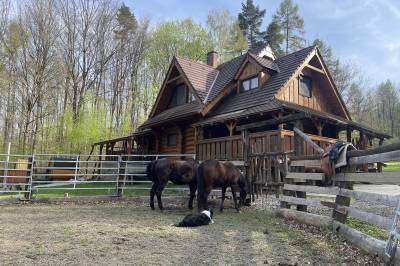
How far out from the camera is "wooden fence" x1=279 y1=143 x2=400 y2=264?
4.89m

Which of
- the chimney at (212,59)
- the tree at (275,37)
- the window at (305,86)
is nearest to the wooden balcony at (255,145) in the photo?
the window at (305,86)

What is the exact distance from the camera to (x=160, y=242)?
19.6 feet

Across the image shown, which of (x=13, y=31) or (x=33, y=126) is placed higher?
(x=13, y=31)

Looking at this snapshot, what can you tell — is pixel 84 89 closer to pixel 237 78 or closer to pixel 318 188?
pixel 237 78

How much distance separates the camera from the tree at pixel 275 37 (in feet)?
129

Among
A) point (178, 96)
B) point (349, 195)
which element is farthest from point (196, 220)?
point (178, 96)

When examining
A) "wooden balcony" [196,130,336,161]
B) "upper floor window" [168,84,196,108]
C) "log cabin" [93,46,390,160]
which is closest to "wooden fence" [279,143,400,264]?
"wooden balcony" [196,130,336,161]

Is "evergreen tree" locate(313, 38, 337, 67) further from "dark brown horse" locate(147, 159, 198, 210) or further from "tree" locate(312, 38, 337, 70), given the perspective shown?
"dark brown horse" locate(147, 159, 198, 210)

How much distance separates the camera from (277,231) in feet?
23.4

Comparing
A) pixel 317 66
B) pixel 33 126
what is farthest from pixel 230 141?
pixel 33 126

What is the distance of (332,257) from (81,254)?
146 inches

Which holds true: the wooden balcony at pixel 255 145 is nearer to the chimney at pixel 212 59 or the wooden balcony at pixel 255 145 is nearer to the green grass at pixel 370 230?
the green grass at pixel 370 230

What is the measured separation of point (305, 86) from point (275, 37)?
2276cm

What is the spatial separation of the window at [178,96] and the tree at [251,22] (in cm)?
2123
